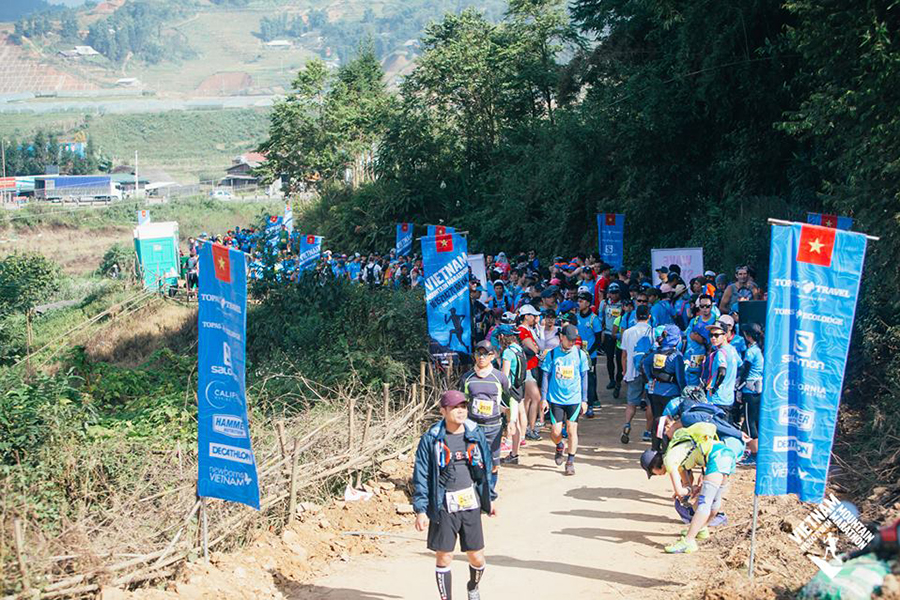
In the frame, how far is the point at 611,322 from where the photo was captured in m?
14.4

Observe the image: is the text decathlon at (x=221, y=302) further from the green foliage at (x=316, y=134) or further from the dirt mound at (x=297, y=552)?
the green foliage at (x=316, y=134)

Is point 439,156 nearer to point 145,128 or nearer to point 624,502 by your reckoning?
point 624,502

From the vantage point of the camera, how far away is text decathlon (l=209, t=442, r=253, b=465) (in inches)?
A: 327

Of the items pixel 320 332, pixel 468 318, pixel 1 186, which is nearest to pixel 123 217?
pixel 1 186

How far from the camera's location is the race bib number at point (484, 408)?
969 centimetres

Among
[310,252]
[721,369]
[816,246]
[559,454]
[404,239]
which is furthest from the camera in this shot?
[310,252]

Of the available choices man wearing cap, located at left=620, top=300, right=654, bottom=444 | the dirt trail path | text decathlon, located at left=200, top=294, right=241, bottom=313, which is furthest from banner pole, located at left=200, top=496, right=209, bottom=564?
man wearing cap, located at left=620, top=300, right=654, bottom=444

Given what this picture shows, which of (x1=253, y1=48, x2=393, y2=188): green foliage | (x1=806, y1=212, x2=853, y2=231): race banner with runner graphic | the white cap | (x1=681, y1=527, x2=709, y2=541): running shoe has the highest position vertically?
(x1=253, y1=48, x2=393, y2=188): green foliage

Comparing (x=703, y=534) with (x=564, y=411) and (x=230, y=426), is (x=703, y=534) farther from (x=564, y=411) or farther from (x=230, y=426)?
(x=230, y=426)

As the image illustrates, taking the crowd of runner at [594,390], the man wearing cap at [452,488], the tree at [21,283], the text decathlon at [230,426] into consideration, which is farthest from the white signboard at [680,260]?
the tree at [21,283]

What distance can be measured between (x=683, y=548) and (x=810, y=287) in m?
2.87

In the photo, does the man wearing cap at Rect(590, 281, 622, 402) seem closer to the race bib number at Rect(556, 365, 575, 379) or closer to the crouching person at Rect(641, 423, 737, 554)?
the race bib number at Rect(556, 365, 575, 379)

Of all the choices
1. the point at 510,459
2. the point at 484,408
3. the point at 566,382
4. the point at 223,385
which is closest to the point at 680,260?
the point at 510,459

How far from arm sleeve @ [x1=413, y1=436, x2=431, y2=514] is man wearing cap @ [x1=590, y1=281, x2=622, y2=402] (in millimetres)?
6906
